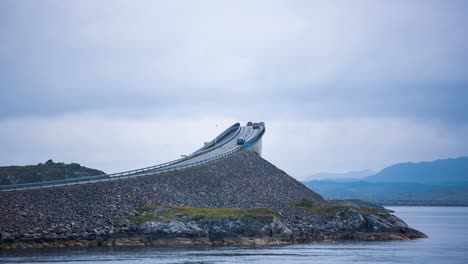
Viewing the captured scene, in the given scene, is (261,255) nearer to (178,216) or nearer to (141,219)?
(178,216)

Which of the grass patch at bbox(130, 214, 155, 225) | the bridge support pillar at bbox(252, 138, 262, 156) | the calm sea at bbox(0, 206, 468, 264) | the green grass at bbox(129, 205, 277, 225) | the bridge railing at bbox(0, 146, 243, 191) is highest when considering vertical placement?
the bridge support pillar at bbox(252, 138, 262, 156)

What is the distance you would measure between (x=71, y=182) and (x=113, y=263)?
31.3m

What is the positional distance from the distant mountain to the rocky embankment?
3601 centimetres

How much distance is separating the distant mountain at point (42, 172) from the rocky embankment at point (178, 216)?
36006 millimetres

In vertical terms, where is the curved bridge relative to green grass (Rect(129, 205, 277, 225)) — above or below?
above

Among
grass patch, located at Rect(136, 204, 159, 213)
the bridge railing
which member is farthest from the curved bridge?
grass patch, located at Rect(136, 204, 159, 213)

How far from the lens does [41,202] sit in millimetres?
95438

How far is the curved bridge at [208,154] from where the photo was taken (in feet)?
341

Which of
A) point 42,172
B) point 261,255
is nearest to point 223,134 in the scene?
point 42,172

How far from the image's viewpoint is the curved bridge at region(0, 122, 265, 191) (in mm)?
103850

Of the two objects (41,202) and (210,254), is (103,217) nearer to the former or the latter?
(41,202)

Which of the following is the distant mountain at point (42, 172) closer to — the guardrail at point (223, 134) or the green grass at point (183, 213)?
the guardrail at point (223, 134)

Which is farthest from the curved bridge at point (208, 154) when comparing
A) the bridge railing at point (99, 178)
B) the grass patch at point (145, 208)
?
the grass patch at point (145, 208)

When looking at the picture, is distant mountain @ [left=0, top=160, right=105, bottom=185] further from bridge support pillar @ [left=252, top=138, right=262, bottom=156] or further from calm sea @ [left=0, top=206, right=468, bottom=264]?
calm sea @ [left=0, top=206, right=468, bottom=264]
